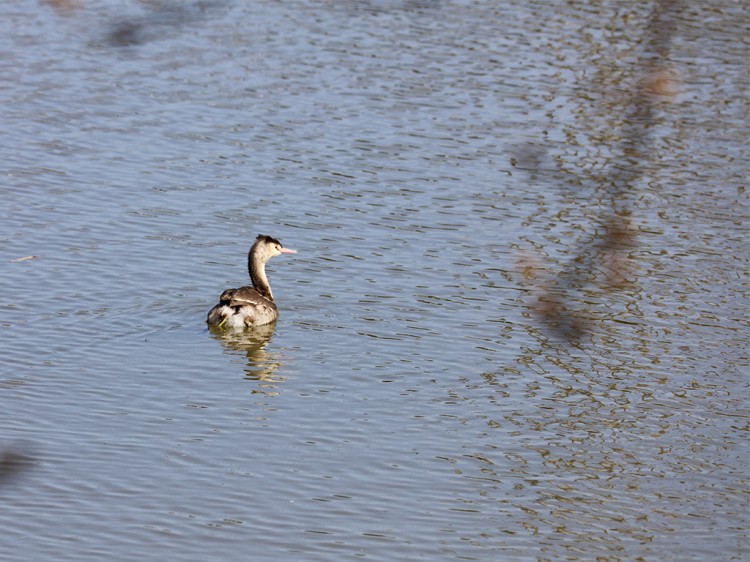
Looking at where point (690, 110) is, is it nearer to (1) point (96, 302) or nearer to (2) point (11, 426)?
(1) point (96, 302)

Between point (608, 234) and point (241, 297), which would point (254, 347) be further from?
point (608, 234)

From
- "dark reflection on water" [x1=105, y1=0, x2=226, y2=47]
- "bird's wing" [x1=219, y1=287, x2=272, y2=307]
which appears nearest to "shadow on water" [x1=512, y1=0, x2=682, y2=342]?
"bird's wing" [x1=219, y1=287, x2=272, y2=307]

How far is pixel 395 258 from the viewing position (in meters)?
18.4

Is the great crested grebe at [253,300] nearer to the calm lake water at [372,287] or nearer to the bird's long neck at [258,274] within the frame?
the bird's long neck at [258,274]

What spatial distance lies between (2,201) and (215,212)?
2853 millimetres

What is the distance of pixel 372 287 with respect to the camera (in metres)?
17.4

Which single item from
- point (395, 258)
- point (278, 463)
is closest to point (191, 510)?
point (278, 463)

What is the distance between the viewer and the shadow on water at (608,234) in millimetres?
17141

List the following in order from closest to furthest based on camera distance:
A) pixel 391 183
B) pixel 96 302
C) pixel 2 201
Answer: pixel 96 302
pixel 2 201
pixel 391 183

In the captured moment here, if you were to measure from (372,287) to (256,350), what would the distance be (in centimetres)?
210

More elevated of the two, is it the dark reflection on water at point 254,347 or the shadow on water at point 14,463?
the shadow on water at point 14,463

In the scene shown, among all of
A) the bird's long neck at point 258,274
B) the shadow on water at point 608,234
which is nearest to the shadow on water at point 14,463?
the bird's long neck at point 258,274

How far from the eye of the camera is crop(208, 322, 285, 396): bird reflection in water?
14680mm

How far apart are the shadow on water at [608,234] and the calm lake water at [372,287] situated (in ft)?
0.23
